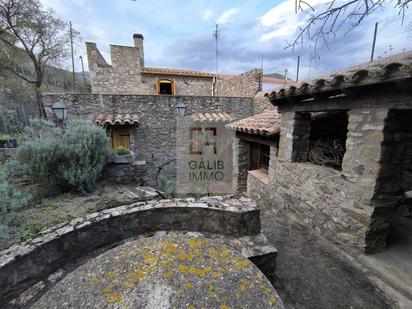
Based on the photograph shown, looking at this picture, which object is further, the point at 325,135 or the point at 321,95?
the point at 325,135

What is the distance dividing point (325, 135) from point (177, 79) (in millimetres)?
9880

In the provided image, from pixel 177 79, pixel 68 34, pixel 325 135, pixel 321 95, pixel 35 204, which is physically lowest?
pixel 35 204

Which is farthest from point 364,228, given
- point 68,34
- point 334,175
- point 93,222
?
point 68,34

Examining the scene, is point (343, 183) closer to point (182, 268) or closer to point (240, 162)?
point (182, 268)

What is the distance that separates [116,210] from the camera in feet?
6.90

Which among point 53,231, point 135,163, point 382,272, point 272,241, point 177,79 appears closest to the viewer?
point 53,231

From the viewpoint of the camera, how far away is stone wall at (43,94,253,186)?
7781mm

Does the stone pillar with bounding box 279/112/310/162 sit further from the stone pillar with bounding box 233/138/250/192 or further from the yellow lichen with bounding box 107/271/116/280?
the yellow lichen with bounding box 107/271/116/280

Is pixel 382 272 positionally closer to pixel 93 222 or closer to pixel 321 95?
pixel 321 95

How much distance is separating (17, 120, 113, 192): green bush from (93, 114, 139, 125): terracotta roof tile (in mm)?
3330

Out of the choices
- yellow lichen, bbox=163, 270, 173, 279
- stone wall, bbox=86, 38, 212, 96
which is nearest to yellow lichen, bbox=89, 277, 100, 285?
yellow lichen, bbox=163, 270, 173, 279

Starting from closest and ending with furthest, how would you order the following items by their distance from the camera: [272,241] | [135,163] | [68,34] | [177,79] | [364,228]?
[364,228]
[272,241]
[135,163]
[68,34]
[177,79]

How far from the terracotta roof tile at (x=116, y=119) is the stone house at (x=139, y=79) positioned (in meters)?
4.22

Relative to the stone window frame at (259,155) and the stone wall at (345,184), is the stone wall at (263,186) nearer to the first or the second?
the stone window frame at (259,155)
